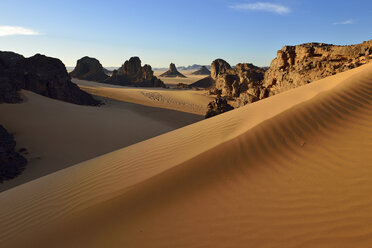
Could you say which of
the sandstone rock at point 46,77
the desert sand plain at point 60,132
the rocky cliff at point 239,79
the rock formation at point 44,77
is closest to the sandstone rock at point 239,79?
the rocky cliff at point 239,79

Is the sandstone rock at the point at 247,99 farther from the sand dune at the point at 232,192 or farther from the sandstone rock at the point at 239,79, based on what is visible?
the sandstone rock at the point at 239,79

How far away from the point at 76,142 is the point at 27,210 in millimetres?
6369

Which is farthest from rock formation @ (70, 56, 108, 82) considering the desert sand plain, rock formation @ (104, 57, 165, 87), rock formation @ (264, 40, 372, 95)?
rock formation @ (264, 40, 372, 95)

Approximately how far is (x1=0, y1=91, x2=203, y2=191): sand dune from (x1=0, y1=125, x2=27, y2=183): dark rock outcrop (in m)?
0.21

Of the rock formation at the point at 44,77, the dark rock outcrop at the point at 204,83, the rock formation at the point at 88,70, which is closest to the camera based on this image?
the rock formation at the point at 44,77

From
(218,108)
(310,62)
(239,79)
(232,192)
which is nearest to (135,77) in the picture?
(239,79)

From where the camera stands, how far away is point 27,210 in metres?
3.53

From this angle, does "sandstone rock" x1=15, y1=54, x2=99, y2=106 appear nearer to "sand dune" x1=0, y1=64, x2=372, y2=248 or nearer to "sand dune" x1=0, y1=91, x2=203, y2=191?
"sand dune" x1=0, y1=91, x2=203, y2=191

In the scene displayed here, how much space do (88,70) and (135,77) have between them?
11.1 metres

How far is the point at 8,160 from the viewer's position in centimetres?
686

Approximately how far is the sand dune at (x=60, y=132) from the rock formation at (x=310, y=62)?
6960 mm

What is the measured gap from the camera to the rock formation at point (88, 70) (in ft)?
148

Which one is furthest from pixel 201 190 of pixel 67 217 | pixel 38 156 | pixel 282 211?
pixel 38 156

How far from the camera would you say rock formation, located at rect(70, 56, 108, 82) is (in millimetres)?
45000
